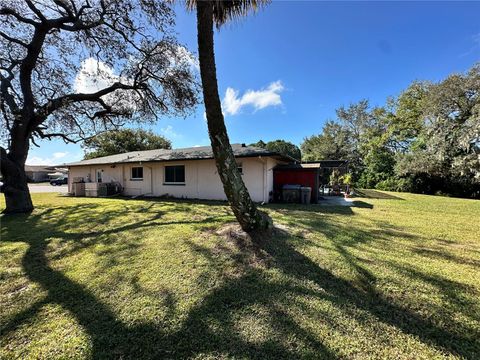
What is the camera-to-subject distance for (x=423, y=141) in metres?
20.8

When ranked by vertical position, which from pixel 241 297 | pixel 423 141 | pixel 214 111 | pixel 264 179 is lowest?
pixel 241 297

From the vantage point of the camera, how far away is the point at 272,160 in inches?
477

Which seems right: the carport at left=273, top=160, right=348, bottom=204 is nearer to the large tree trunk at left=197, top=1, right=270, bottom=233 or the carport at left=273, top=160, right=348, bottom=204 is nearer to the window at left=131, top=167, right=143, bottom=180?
the large tree trunk at left=197, top=1, right=270, bottom=233

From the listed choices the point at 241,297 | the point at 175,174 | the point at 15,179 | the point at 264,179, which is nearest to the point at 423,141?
the point at 264,179

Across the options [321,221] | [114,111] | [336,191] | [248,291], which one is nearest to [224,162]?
[248,291]

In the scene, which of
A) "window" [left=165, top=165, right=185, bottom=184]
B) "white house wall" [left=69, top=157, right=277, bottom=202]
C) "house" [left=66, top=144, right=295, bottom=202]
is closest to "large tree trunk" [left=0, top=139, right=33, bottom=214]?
"house" [left=66, top=144, right=295, bottom=202]

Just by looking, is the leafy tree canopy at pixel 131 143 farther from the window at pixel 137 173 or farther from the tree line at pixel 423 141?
the tree line at pixel 423 141

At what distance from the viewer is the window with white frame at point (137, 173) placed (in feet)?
51.3

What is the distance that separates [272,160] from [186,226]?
7.03 metres

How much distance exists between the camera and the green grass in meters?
2.22

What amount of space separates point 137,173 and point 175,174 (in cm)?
365

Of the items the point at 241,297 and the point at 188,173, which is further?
the point at 188,173

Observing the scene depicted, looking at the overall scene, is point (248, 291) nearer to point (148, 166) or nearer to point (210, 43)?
point (210, 43)

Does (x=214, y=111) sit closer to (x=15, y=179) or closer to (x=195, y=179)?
(x=195, y=179)
